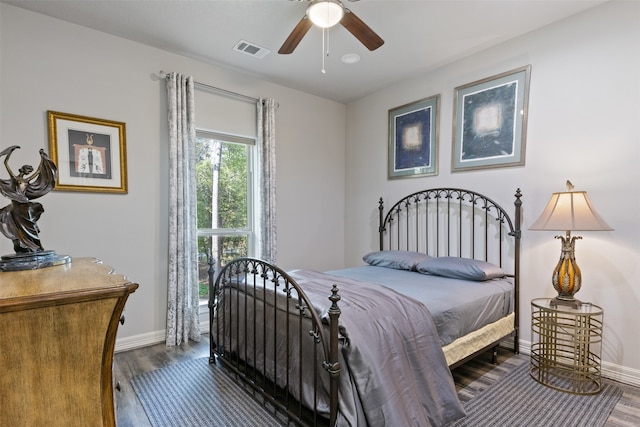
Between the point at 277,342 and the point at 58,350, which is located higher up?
the point at 58,350

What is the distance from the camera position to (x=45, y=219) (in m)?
2.62

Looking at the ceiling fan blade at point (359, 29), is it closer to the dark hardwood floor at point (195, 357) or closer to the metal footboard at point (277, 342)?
the metal footboard at point (277, 342)

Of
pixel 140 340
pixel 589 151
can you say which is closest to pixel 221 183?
pixel 140 340

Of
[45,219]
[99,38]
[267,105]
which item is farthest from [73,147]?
[267,105]

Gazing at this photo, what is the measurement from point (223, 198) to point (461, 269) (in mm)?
2590

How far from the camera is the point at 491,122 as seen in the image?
3.14 m

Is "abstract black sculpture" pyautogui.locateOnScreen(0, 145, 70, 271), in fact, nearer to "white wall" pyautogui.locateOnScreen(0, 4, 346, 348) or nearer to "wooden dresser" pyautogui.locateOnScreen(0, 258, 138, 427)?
"wooden dresser" pyautogui.locateOnScreen(0, 258, 138, 427)

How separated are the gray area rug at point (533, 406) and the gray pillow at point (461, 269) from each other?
795 mm

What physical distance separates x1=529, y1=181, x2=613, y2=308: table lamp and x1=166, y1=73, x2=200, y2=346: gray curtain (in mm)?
3079

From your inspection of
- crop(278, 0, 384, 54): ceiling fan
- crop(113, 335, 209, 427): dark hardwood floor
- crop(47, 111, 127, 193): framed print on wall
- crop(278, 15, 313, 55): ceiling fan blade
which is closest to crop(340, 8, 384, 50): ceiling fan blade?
crop(278, 0, 384, 54): ceiling fan

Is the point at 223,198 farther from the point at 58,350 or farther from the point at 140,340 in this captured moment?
the point at 58,350

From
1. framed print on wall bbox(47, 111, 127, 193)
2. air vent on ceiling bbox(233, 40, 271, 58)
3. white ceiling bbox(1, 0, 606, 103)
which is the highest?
white ceiling bbox(1, 0, 606, 103)

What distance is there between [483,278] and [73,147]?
3659mm

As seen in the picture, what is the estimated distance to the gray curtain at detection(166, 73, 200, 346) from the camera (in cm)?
306
